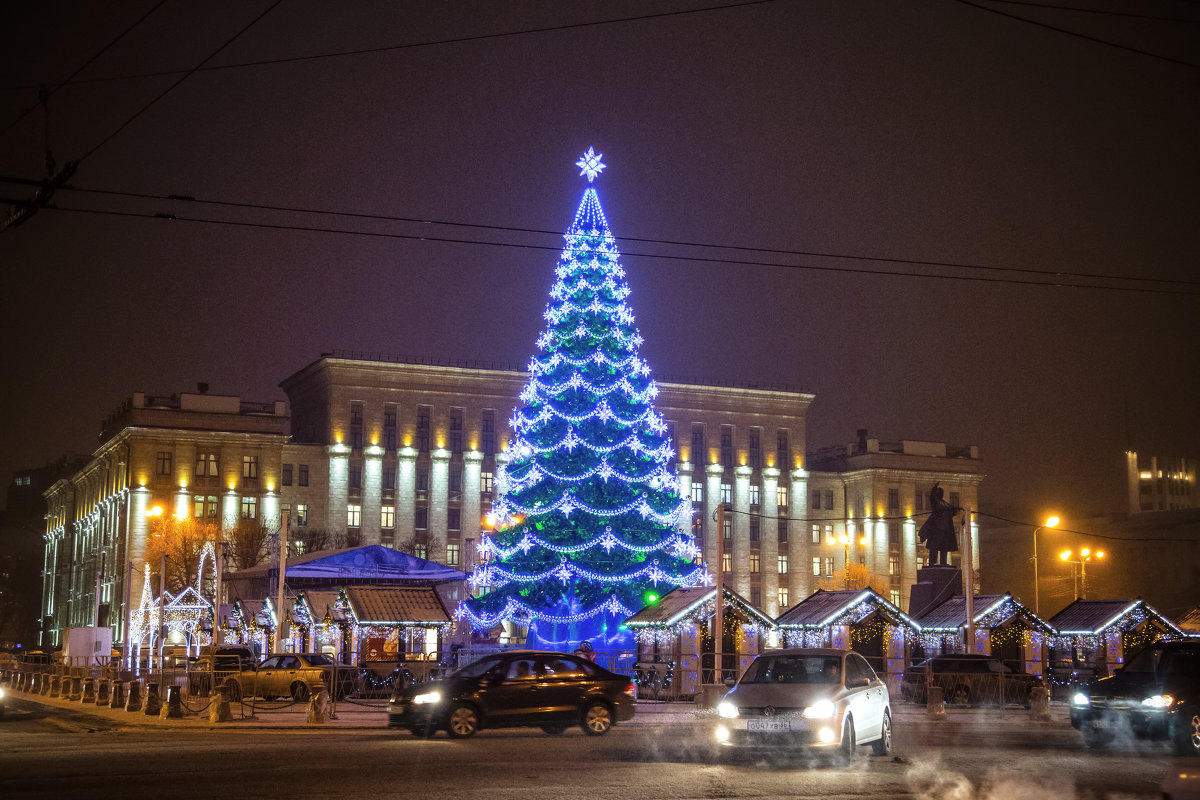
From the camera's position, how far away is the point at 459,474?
106 m

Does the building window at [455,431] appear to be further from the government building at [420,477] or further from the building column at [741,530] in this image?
the building column at [741,530]

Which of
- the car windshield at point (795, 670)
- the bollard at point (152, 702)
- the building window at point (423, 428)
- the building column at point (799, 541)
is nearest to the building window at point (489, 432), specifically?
the building window at point (423, 428)

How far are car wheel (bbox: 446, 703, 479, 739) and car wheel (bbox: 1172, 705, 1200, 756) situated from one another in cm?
1097

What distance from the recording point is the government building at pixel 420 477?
319ft

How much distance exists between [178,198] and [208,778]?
8.76 metres

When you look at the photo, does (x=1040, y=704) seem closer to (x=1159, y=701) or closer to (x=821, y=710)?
(x=1159, y=701)

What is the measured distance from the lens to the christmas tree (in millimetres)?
48844

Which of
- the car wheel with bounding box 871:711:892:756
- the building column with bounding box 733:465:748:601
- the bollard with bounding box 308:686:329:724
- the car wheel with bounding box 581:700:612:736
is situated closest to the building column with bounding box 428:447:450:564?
the building column with bounding box 733:465:748:601

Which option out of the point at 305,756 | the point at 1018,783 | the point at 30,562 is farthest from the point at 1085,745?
the point at 30,562

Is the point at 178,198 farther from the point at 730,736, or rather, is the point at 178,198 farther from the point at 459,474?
the point at 459,474

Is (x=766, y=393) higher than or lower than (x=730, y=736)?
higher

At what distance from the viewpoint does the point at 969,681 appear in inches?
1432

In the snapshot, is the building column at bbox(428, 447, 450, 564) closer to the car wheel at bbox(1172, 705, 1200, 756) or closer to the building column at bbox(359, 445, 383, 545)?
the building column at bbox(359, 445, 383, 545)

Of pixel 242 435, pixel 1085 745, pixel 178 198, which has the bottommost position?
pixel 1085 745
